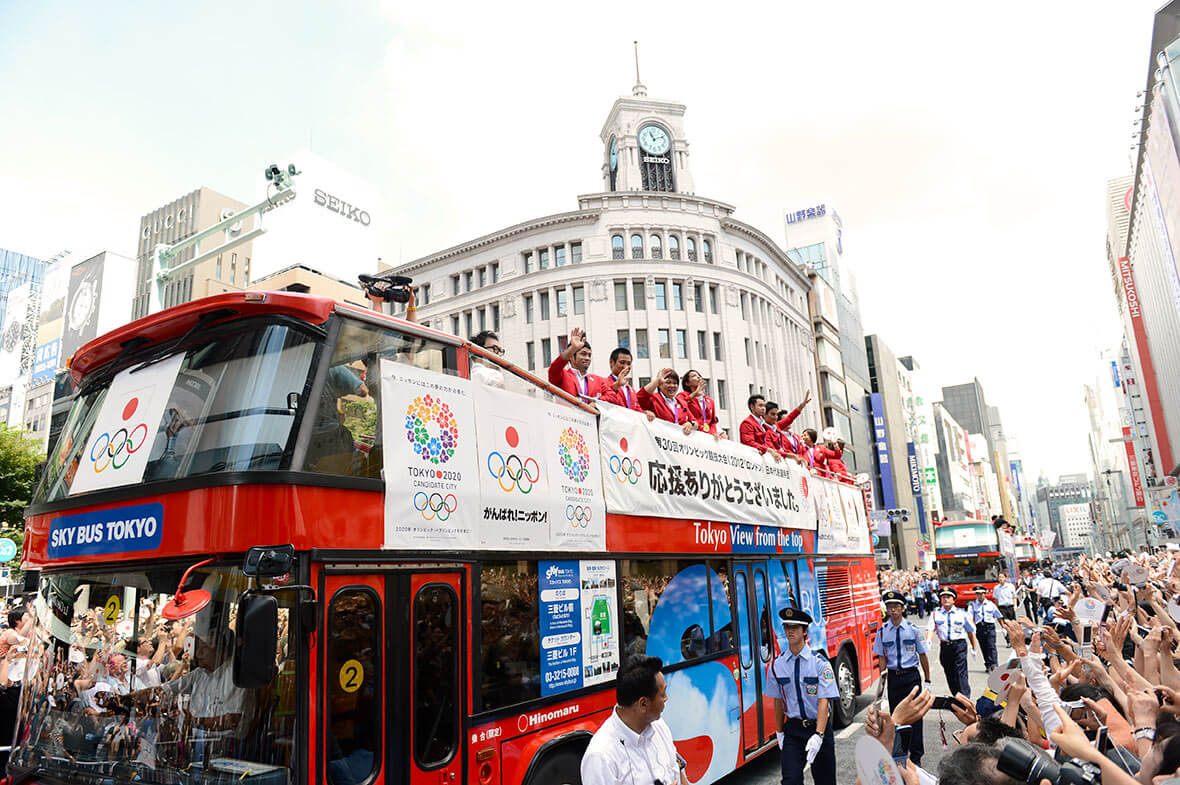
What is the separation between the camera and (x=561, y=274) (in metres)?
47.3

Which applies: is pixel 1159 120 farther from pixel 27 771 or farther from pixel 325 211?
pixel 27 771

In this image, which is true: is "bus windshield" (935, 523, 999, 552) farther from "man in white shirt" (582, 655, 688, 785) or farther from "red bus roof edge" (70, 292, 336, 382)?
"red bus roof edge" (70, 292, 336, 382)

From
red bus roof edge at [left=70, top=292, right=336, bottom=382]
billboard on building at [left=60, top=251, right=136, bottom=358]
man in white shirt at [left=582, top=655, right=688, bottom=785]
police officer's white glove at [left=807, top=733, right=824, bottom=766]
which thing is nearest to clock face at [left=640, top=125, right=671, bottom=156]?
billboard on building at [left=60, top=251, right=136, bottom=358]

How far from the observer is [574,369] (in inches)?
299

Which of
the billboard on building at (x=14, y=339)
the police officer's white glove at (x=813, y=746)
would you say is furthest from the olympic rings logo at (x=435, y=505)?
the billboard on building at (x=14, y=339)

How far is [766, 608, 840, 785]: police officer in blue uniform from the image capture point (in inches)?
259

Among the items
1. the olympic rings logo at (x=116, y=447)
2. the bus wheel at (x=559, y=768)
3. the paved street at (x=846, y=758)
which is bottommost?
the paved street at (x=846, y=758)


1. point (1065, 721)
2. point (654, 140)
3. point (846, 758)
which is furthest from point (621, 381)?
point (654, 140)

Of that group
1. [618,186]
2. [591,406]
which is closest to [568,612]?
[591,406]

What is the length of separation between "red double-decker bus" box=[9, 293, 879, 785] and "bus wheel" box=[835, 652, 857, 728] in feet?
18.5

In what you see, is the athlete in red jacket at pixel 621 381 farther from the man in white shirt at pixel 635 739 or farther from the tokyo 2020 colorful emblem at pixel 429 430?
the man in white shirt at pixel 635 739

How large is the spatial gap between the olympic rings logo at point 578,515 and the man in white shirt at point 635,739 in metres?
2.06

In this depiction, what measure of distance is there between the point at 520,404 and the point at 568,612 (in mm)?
1653

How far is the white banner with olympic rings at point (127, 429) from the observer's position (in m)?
4.40
